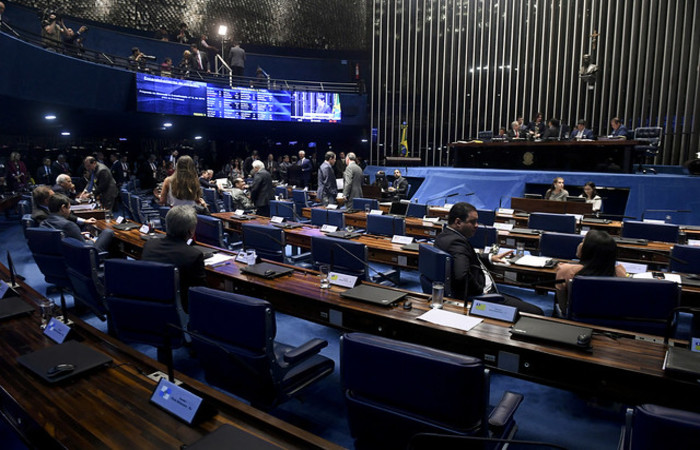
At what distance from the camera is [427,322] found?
2240mm

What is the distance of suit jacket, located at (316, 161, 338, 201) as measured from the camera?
8289mm

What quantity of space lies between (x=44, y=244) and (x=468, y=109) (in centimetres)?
1287

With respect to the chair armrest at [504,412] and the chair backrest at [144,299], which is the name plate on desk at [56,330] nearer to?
the chair backrest at [144,299]

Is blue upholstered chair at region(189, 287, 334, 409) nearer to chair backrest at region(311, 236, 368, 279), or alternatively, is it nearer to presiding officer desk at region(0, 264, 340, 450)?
presiding officer desk at region(0, 264, 340, 450)

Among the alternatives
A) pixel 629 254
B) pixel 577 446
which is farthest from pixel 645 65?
pixel 577 446

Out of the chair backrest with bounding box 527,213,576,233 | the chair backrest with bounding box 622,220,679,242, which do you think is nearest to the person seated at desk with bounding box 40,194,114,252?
the chair backrest with bounding box 527,213,576,233

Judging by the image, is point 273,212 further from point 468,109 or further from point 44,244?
point 468,109

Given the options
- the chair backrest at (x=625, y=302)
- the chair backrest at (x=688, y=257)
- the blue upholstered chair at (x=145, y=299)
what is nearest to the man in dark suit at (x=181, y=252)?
the blue upholstered chair at (x=145, y=299)

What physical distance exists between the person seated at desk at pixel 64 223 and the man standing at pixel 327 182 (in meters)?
4.27

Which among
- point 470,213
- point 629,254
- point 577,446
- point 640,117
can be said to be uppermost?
point 640,117

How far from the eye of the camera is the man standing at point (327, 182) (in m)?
8.27

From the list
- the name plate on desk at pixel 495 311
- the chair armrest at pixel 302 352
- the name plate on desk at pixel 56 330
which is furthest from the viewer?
the name plate on desk at pixel 495 311

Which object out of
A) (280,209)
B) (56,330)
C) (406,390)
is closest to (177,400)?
(406,390)

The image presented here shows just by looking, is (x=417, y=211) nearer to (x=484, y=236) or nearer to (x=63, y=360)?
(x=484, y=236)
